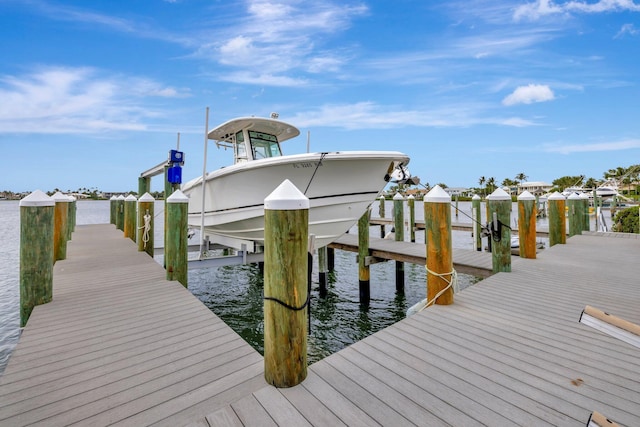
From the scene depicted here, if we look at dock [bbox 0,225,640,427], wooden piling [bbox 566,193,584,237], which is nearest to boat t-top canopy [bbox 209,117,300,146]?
dock [bbox 0,225,640,427]

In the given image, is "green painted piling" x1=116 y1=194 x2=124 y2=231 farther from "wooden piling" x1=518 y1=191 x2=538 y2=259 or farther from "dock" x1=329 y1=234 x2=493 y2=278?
"wooden piling" x1=518 y1=191 x2=538 y2=259

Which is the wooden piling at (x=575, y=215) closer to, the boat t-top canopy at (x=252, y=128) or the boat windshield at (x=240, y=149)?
the boat t-top canopy at (x=252, y=128)

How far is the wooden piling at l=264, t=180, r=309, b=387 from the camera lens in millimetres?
2275

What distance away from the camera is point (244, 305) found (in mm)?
9219

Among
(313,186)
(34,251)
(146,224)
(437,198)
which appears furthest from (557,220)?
(34,251)

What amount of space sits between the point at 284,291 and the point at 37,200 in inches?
147

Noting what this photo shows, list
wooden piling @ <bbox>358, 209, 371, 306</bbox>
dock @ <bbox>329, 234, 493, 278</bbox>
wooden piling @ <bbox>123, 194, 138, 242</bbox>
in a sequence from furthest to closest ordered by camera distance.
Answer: wooden piling @ <bbox>123, 194, 138, 242</bbox>, wooden piling @ <bbox>358, 209, 371, 306</bbox>, dock @ <bbox>329, 234, 493, 278</bbox>

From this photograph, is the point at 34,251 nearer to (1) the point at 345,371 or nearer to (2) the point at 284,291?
(2) the point at 284,291

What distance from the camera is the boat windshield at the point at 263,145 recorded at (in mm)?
8203

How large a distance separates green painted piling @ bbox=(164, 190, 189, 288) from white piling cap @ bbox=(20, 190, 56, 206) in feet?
4.95

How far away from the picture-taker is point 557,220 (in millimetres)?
8766

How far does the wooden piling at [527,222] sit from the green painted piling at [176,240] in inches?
247

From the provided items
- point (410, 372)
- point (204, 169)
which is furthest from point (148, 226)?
point (410, 372)

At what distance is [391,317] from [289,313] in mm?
6738
